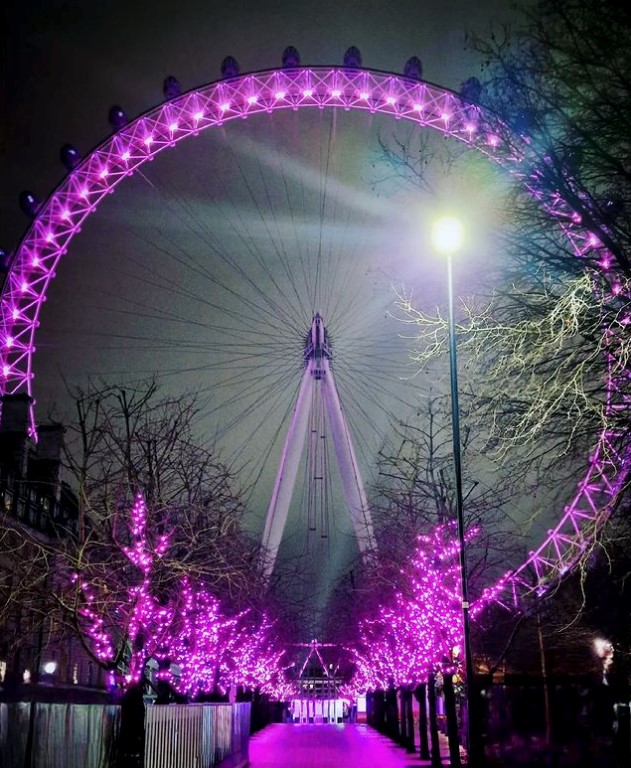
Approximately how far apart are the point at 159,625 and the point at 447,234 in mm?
15005

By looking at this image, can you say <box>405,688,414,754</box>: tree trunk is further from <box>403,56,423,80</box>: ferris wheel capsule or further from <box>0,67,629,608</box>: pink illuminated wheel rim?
<box>403,56,423,80</box>: ferris wheel capsule

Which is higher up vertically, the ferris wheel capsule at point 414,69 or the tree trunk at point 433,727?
the ferris wheel capsule at point 414,69

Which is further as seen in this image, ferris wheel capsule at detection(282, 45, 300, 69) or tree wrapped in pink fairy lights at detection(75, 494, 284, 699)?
ferris wheel capsule at detection(282, 45, 300, 69)

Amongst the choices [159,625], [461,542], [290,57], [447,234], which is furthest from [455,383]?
[290,57]

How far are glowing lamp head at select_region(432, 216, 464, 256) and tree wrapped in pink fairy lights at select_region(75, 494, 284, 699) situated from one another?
10.1 m

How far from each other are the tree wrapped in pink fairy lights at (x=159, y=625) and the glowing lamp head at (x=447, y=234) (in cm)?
1007

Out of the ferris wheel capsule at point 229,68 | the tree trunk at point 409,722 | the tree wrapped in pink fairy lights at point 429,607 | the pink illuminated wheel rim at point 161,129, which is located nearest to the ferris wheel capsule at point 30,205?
the pink illuminated wheel rim at point 161,129

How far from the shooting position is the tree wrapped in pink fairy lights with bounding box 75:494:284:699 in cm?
2322

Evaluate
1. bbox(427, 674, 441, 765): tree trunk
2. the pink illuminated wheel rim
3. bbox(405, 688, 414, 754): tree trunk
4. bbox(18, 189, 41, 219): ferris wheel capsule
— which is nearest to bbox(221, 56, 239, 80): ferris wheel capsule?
the pink illuminated wheel rim

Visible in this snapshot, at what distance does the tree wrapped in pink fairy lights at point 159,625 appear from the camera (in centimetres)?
2322

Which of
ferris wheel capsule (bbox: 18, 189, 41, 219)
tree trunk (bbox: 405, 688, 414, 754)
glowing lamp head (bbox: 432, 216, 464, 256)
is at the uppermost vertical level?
ferris wheel capsule (bbox: 18, 189, 41, 219)

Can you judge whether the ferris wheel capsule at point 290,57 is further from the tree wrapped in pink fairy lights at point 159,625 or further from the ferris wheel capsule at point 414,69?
the tree wrapped in pink fairy lights at point 159,625

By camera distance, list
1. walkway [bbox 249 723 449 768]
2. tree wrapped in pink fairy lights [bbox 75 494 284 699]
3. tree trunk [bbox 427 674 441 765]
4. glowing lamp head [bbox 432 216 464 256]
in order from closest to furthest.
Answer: glowing lamp head [bbox 432 216 464 256], tree wrapped in pink fairy lights [bbox 75 494 284 699], tree trunk [bbox 427 674 441 765], walkway [bbox 249 723 449 768]

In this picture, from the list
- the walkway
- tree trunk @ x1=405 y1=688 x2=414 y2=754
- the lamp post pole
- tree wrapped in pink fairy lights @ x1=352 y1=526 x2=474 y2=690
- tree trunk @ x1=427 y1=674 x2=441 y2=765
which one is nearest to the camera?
the lamp post pole
